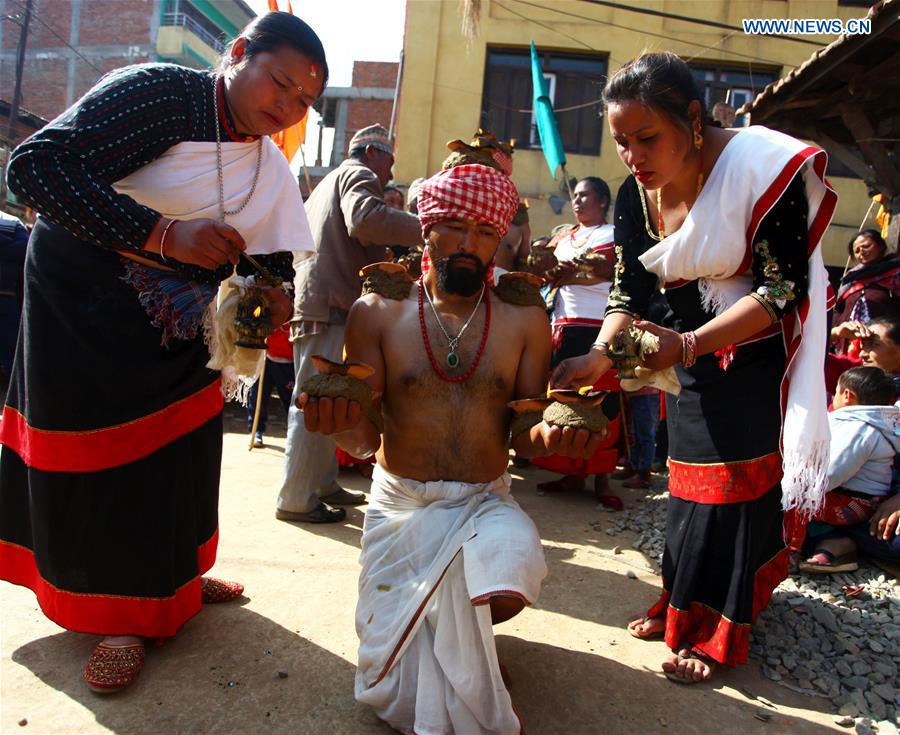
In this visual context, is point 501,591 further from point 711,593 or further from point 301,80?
point 301,80

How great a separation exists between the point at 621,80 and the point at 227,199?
5.05ft

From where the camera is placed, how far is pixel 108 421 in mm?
2412

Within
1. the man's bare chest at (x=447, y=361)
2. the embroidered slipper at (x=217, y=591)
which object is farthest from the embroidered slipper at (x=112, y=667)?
the man's bare chest at (x=447, y=361)

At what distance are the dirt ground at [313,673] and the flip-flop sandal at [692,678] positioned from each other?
27 millimetres

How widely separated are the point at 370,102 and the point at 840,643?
21480 mm

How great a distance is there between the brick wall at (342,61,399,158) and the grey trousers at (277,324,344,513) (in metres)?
18.2

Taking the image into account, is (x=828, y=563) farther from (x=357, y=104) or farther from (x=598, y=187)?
(x=357, y=104)

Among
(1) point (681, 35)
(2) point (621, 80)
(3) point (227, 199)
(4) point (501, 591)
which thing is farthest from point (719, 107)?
(1) point (681, 35)

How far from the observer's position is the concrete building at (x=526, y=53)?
12.9m

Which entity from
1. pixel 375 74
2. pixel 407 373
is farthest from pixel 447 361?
pixel 375 74

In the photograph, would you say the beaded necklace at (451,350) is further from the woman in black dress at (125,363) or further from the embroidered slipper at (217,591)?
the embroidered slipper at (217,591)

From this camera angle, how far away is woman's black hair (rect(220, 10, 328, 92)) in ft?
7.80

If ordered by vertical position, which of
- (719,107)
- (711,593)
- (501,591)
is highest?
(719,107)

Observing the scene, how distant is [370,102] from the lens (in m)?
21.6
